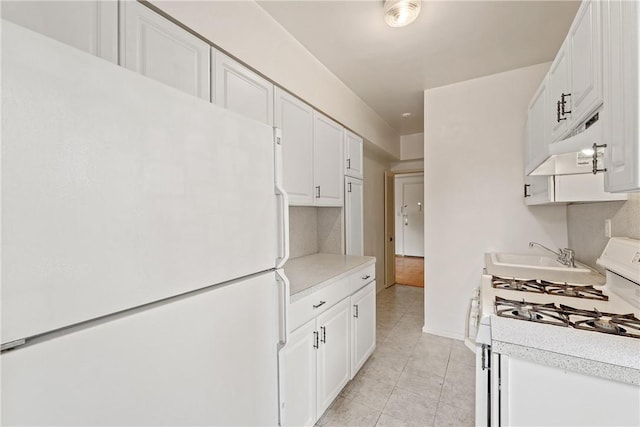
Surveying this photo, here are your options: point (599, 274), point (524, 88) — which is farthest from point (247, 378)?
point (524, 88)

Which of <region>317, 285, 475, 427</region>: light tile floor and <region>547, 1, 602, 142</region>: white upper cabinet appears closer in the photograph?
<region>547, 1, 602, 142</region>: white upper cabinet

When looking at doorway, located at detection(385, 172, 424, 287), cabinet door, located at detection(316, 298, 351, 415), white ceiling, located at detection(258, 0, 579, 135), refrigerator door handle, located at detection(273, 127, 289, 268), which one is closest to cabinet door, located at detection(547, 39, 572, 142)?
white ceiling, located at detection(258, 0, 579, 135)

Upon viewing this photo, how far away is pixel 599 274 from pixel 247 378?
2301 mm

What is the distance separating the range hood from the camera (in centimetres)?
109

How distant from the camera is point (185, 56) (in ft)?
4.60

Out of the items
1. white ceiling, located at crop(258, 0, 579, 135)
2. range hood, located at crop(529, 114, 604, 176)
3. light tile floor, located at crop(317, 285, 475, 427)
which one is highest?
white ceiling, located at crop(258, 0, 579, 135)

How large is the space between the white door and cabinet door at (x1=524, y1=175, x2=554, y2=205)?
483cm

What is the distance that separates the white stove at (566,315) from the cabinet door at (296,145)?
1.42m

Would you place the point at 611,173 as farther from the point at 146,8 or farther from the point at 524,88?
the point at 524,88

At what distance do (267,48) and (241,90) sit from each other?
1.45 feet

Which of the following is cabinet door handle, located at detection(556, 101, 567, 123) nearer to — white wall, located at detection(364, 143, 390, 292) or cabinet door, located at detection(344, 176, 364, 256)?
cabinet door, located at detection(344, 176, 364, 256)

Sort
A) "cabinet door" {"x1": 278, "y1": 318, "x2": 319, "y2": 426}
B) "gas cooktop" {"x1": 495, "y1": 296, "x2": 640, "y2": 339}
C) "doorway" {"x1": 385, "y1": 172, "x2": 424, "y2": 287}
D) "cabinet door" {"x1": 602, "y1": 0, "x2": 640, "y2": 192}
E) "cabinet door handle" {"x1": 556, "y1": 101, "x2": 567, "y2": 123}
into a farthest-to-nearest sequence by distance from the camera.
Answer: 1. "doorway" {"x1": 385, "y1": 172, "x2": 424, "y2": 287}
2. "cabinet door handle" {"x1": 556, "y1": 101, "x2": 567, "y2": 123}
3. "cabinet door" {"x1": 278, "y1": 318, "x2": 319, "y2": 426}
4. "gas cooktop" {"x1": 495, "y1": 296, "x2": 640, "y2": 339}
5. "cabinet door" {"x1": 602, "y1": 0, "x2": 640, "y2": 192}

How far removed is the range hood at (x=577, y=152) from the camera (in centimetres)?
109

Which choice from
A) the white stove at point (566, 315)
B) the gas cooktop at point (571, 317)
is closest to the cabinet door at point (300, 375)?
the white stove at point (566, 315)
